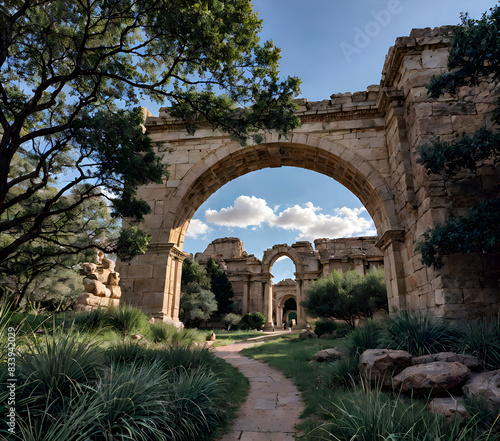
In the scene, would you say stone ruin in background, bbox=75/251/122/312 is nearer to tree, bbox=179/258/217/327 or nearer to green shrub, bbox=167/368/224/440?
green shrub, bbox=167/368/224/440

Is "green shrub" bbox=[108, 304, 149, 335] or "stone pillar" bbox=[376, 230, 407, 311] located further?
"stone pillar" bbox=[376, 230, 407, 311]

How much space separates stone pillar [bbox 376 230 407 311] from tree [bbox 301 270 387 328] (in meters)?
6.41

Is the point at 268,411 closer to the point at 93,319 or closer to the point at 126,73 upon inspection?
the point at 93,319

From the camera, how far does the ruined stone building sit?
882 inches

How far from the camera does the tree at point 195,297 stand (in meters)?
20.9

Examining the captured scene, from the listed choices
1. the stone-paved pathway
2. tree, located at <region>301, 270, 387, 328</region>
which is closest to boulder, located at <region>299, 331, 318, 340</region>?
tree, located at <region>301, 270, 387, 328</region>

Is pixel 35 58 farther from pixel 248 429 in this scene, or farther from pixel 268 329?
pixel 268 329

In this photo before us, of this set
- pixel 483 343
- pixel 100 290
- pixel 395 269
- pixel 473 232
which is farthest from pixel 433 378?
pixel 100 290

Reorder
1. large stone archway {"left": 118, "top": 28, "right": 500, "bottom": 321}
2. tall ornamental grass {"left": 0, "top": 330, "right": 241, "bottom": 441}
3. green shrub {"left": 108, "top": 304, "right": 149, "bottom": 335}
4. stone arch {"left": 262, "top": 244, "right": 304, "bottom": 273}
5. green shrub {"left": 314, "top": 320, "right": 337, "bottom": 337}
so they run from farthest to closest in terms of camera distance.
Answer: stone arch {"left": 262, "top": 244, "right": 304, "bottom": 273}, green shrub {"left": 314, "top": 320, "right": 337, "bottom": 337}, green shrub {"left": 108, "top": 304, "right": 149, "bottom": 335}, large stone archway {"left": 118, "top": 28, "right": 500, "bottom": 321}, tall ornamental grass {"left": 0, "top": 330, "right": 241, "bottom": 441}

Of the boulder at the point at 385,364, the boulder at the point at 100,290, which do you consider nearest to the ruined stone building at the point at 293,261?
the boulder at the point at 100,290

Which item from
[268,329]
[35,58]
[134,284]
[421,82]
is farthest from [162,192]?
[268,329]

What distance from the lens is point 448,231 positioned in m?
5.41

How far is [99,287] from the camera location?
27.0 ft

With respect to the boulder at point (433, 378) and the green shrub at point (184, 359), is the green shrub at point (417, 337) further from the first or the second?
the green shrub at point (184, 359)
